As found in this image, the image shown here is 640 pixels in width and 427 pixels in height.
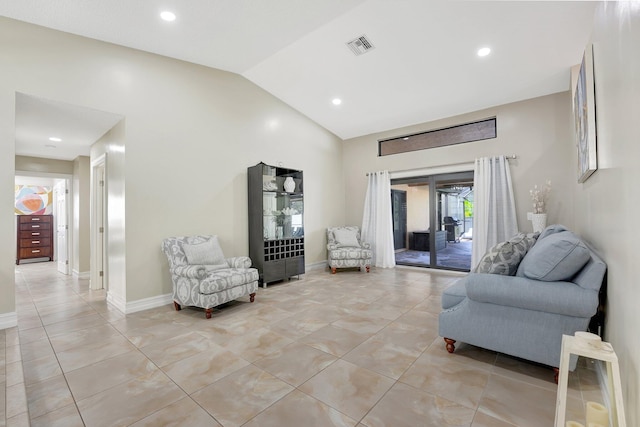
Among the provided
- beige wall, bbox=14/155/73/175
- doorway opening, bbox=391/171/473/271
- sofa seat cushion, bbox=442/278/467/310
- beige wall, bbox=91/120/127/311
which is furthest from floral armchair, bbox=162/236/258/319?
beige wall, bbox=14/155/73/175

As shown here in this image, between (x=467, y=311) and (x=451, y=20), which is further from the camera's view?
(x=451, y=20)

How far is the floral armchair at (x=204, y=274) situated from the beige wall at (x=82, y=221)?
10.4 feet

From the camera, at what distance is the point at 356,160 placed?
22.0 ft

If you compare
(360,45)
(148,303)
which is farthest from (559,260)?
(148,303)

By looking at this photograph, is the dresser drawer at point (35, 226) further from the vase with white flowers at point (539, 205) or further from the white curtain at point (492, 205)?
the vase with white flowers at point (539, 205)

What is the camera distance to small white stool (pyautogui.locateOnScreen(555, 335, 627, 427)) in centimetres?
114

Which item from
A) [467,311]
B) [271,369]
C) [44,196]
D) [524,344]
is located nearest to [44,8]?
[271,369]

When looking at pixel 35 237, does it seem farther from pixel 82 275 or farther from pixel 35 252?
pixel 82 275

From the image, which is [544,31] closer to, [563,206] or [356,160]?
[563,206]

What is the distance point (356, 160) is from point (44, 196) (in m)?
9.20

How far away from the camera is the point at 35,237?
779 cm

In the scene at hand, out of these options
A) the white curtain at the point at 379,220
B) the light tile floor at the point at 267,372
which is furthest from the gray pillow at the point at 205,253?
the white curtain at the point at 379,220

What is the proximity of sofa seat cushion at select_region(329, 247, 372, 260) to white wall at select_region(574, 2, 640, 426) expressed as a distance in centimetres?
376

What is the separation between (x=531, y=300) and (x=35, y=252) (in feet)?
36.3
